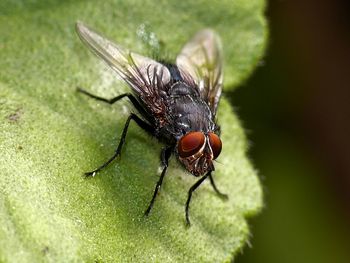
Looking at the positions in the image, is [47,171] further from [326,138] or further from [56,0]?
[326,138]

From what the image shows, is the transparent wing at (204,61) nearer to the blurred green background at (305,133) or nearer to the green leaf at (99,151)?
the green leaf at (99,151)

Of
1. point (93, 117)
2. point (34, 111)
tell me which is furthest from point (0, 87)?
point (93, 117)

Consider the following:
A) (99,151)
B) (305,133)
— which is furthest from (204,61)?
(305,133)

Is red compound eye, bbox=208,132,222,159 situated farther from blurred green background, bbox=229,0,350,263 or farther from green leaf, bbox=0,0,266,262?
blurred green background, bbox=229,0,350,263

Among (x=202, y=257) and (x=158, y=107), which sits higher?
(x=158, y=107)

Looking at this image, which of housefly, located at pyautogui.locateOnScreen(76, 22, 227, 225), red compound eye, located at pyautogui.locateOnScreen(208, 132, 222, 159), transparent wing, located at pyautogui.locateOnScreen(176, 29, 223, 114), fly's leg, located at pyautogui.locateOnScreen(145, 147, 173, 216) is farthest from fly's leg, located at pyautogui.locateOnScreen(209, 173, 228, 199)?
transparent wing, located at pyautogui.locateOnScreen(176, 29, 223, 114)

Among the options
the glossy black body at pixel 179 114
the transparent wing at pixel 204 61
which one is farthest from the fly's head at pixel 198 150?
the transparent wing at pixel 204 61

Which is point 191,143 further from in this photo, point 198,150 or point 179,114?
point 179,114
